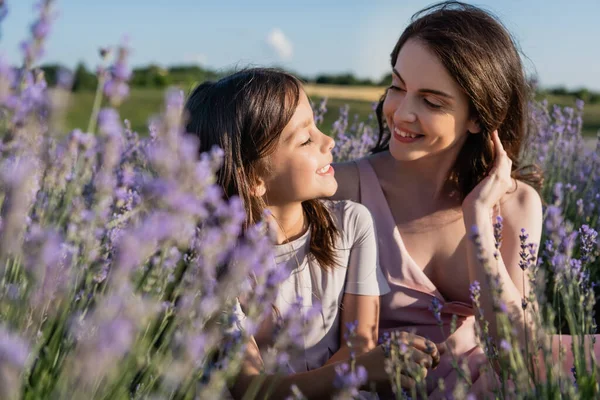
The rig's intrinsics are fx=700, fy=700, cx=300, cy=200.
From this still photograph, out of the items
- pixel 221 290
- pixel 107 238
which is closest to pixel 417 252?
pixel 107 238

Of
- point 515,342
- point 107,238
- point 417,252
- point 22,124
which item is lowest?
point 417,252

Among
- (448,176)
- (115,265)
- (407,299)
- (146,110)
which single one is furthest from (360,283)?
(146,110)

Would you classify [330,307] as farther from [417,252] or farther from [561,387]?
[561,387]

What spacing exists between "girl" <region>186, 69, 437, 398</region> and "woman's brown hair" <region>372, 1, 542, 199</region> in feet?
2.00

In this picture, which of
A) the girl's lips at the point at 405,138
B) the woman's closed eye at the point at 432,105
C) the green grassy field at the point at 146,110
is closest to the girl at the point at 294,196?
the girl's lips at the point at 405,138

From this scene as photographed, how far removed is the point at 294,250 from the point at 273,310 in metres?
0.24

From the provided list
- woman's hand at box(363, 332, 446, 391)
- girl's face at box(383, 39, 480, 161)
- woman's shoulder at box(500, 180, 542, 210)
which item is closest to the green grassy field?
woman's shoulder at box(500, 180, 542, 210)

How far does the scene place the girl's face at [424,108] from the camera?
2633 mm

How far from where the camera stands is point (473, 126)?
2.82m

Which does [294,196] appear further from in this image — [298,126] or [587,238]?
[587,238]

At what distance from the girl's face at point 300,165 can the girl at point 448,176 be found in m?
0.40

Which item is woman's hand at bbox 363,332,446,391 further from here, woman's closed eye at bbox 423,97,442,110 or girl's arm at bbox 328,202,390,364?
woman's closed eye at bbox 423,97,442,110

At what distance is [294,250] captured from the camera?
8.20 feet

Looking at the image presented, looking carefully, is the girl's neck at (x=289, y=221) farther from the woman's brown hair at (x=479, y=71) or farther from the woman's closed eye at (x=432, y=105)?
the woman's brown hair at (x=479, y=71)
